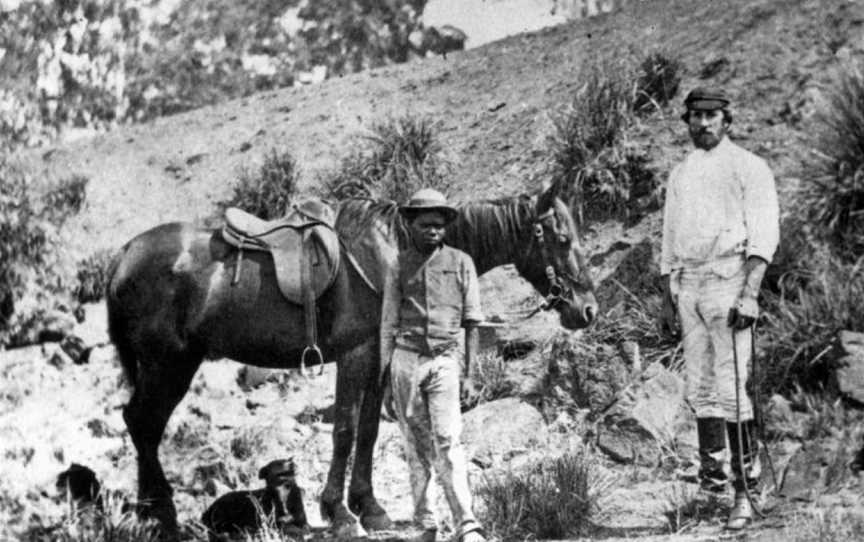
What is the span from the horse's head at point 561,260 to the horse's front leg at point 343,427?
126cm

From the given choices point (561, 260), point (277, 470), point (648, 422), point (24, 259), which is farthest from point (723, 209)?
point (24, 259)

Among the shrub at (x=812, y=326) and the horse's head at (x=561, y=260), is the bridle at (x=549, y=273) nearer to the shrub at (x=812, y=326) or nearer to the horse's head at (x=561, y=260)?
the horse's head at (x=561, y=260)

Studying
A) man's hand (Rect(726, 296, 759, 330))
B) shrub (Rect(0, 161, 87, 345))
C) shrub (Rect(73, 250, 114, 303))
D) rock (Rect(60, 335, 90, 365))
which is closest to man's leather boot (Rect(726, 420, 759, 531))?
man's hand (Rect(726, 296, 759, 330))

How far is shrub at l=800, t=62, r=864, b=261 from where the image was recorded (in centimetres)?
991

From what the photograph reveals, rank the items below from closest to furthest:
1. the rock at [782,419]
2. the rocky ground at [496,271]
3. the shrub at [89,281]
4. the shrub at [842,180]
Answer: the rocky ground at [496,271] < the rock at [782,419] < the shrub at [842,180] < the shrub at [89,281]

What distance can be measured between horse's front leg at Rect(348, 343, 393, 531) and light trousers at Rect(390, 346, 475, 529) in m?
0.74

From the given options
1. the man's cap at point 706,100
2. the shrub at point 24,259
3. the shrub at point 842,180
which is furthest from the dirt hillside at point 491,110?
the man's cap at point 706,100

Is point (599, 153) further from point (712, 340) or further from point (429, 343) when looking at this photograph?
point (429, 343)

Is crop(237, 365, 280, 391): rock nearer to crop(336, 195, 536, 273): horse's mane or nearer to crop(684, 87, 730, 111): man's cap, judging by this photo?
crop(336, 195, 536, 273): horse's mane

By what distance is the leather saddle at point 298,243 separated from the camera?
24.4 feet

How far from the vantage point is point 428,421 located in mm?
6391

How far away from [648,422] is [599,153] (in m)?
4.32

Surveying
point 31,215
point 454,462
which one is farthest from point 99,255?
point 454,462

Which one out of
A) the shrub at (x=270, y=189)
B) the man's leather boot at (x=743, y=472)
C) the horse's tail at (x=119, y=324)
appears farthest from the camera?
the shrub at (x=270, y=189)
